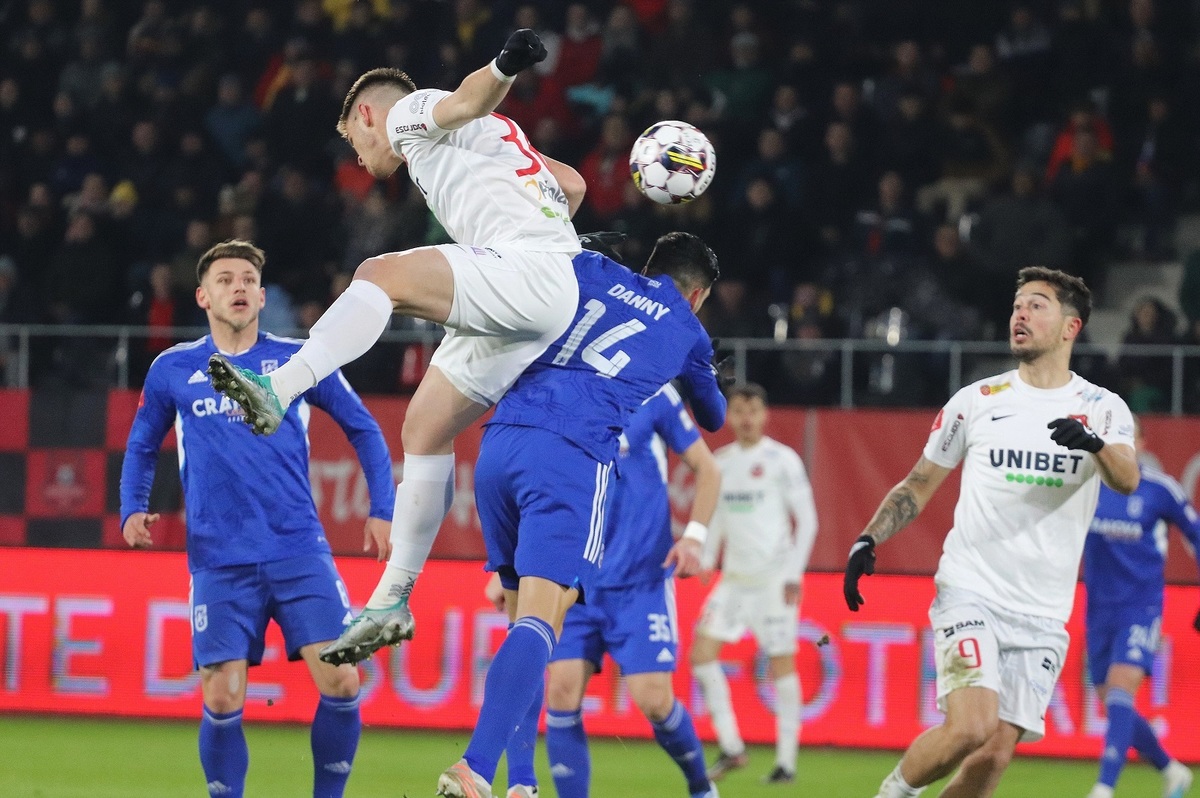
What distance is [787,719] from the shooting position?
385 inches

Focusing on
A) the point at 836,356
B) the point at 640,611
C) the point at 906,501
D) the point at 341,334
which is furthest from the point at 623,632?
the point at 836,356

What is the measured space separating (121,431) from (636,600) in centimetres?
631

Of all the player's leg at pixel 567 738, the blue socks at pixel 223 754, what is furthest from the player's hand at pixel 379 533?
the player's leg at pixel 567 738

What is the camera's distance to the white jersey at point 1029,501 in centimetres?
664

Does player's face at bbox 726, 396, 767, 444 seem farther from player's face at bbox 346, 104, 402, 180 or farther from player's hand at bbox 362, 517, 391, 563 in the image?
player's face at bbox 346, 104, 402, 180

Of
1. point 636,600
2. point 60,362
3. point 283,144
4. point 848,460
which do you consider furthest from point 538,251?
point 283,144

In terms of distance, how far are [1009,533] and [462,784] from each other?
8.84 ft

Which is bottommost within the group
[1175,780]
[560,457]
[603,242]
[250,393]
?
[1175,780]

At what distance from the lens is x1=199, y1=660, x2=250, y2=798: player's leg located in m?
6.86

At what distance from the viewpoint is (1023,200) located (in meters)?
13.9

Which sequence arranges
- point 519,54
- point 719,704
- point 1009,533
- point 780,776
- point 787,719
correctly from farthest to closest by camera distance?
point 719,704, point 787,719, point 780,776, point 1009,533, point 519,54

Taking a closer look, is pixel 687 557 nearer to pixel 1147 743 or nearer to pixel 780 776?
pixel 780 776

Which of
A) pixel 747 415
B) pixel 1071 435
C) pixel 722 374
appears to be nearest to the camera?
pixel 1071 435

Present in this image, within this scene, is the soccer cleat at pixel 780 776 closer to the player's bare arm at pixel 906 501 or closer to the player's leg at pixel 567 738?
the player's leg at pixel 567 738
